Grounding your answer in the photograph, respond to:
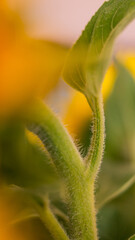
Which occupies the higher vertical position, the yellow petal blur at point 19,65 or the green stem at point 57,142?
the yellow petal blur at point 19,65

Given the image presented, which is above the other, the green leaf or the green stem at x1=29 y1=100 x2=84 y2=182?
the green leaf

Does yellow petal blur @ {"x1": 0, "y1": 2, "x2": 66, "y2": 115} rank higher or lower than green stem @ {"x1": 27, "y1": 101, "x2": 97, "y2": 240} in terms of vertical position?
higher

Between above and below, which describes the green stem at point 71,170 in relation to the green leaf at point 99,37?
below

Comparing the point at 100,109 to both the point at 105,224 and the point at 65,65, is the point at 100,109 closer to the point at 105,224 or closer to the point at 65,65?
the point at 65,65

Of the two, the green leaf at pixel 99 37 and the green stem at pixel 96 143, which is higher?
the green leaf at pixel 99 37

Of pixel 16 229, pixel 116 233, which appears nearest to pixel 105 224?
pixel 116 233
